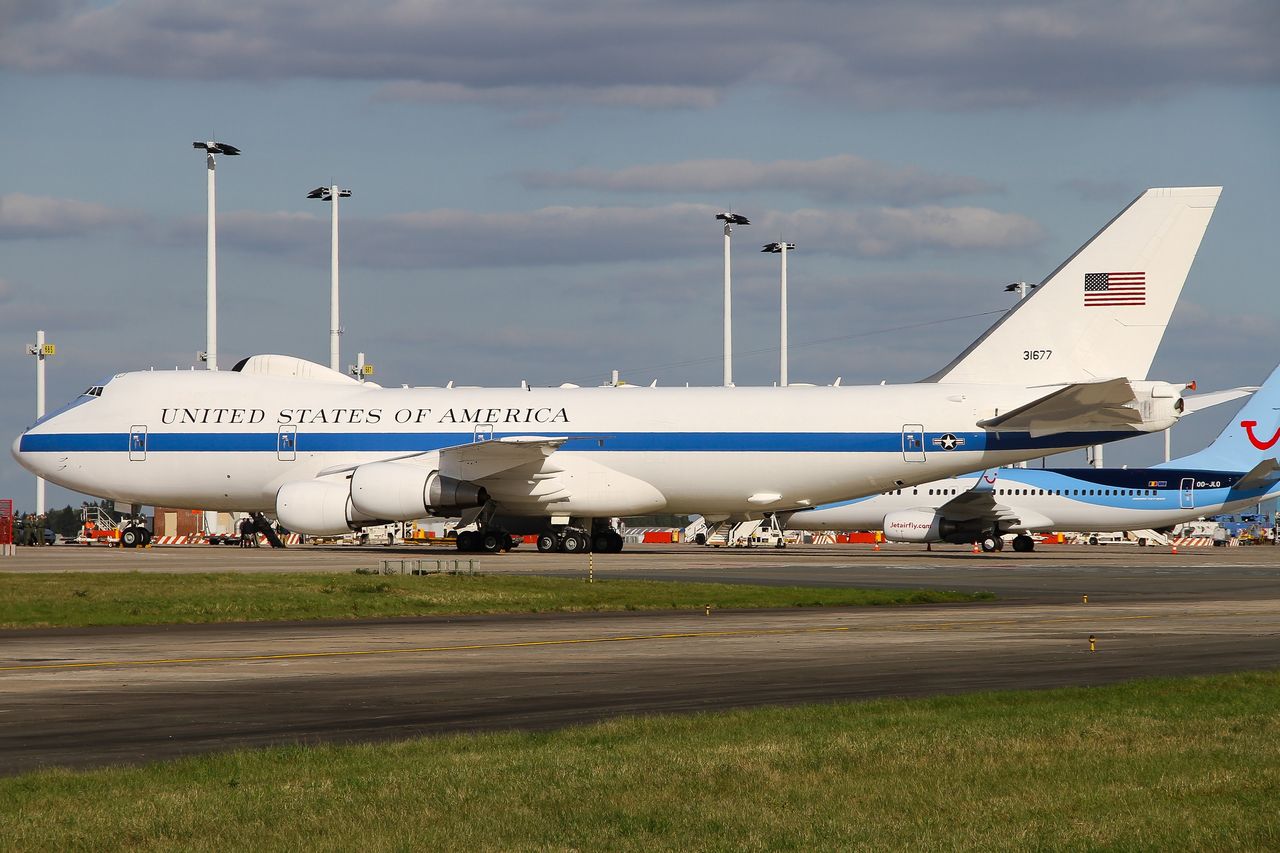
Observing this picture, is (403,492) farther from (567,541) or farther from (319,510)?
(567,541)

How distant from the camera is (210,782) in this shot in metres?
8.98

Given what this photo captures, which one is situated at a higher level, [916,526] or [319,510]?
[319,510]

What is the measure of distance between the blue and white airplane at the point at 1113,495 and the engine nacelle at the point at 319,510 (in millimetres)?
26100

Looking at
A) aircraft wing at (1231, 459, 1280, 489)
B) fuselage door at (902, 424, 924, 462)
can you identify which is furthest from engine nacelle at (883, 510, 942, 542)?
fuselage door at (902, 424, 924, 462)

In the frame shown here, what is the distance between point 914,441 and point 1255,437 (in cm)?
2648

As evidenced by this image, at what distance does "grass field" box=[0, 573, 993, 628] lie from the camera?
23.9 metres

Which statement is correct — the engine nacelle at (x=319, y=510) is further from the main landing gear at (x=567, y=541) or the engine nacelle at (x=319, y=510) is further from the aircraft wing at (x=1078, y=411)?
the aircraft wing at (x=1078, y=411)

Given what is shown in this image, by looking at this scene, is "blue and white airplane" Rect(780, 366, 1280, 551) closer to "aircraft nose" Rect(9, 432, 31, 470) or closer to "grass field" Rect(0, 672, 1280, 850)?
"aircraft nose" Rect(9, 432, 31, 470)

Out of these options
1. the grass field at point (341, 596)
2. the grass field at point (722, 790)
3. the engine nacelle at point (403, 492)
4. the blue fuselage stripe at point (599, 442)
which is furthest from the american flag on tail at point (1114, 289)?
the grass field at point (722, 790)

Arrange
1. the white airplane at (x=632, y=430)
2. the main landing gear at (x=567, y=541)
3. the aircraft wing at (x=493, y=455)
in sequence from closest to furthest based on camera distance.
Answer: the white airplane at (x=632, y=430), the aircraft wing at (x=493, y=455), the main landing gear at (x=567, y=541)

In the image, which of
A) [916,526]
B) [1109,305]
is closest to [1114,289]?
[1109,305]

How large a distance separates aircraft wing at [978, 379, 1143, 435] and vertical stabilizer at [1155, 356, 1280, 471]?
23.8 meters

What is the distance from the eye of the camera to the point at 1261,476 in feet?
203

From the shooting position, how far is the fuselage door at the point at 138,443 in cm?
4900
